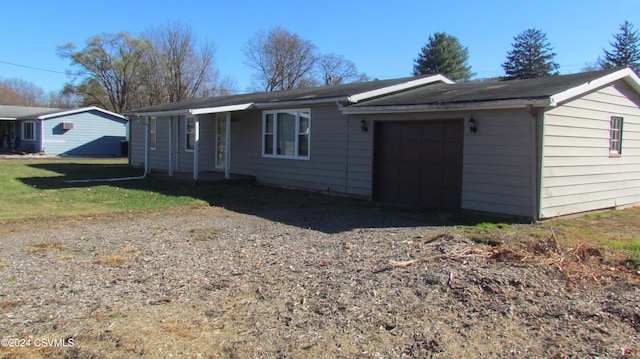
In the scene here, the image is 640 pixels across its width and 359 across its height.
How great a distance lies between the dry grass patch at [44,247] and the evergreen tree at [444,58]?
149ft

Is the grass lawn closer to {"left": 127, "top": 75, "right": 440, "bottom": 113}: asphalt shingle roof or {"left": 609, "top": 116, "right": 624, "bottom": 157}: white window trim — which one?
{"left": 609, "top": 116, "right": 624, "bottom": 157}: white window trim

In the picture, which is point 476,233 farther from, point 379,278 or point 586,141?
point 586,141

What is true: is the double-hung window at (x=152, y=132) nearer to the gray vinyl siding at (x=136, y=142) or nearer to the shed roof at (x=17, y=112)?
the gray vinyl siding at (x=136, y=142)

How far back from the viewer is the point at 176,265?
18.4ft

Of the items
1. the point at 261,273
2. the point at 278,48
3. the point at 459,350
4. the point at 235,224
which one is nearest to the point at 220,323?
the point at 261,273

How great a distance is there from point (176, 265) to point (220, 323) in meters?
1.94

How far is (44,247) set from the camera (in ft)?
21.1

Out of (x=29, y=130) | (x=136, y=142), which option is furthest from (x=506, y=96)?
(x=29, y=130)

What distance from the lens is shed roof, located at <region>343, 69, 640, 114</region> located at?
27.9 feet

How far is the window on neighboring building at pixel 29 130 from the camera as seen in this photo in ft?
110

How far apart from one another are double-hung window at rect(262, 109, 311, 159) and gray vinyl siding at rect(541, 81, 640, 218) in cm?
632

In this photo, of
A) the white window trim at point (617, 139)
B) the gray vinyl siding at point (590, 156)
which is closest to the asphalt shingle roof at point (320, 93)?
the gray vinyl siding at point (590, 156)

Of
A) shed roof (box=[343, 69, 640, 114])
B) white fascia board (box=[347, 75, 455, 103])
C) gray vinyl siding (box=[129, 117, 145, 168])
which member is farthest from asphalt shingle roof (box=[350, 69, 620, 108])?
gray vinyl siding (box=[129, 117, 145, 168])

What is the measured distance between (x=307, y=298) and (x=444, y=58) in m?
47.6
